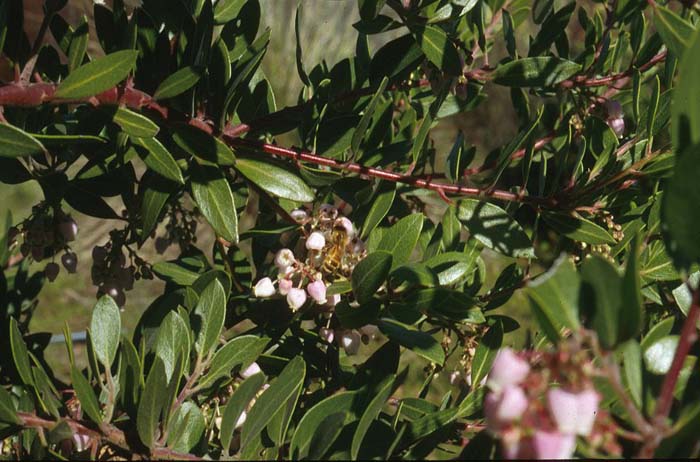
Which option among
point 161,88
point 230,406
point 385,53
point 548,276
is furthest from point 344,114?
point 548,276

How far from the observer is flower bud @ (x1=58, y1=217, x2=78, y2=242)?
39.3 inches

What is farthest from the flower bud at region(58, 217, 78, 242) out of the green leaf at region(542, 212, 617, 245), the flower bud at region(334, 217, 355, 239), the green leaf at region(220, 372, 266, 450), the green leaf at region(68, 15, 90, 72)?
the green leaf at region(542, 212, 617, 245)

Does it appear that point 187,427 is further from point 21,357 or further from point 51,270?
point 51,270

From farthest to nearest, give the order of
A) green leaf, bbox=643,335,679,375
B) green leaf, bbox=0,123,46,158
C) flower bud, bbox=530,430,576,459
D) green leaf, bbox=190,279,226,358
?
green leaf, bbox=190,279,226,358 → green leaf, bbox=0,123,46,158 → green leaf, bbox=643,335,679,375 → flower bud, bbox=530,430,576,459

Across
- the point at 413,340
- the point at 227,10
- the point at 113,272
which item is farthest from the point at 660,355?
the point at 113,272

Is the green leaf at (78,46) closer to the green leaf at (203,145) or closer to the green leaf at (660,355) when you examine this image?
the green leaf at (203,145)

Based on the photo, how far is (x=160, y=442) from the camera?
66 cm

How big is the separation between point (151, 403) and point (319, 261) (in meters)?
0.27

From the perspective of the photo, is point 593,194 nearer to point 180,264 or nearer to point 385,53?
point 385,53

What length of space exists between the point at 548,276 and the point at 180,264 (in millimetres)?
642

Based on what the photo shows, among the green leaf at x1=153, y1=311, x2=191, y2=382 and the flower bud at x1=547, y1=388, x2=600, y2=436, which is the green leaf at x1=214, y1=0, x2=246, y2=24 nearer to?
the green leaf at x1=153, y1=311, x2=191, y2=382

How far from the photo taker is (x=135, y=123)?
0.71 meters

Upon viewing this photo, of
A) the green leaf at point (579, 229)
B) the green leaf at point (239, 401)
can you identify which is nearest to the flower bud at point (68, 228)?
the green leaf at point (239, 401)

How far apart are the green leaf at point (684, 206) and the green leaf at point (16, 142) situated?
0.47 meters
